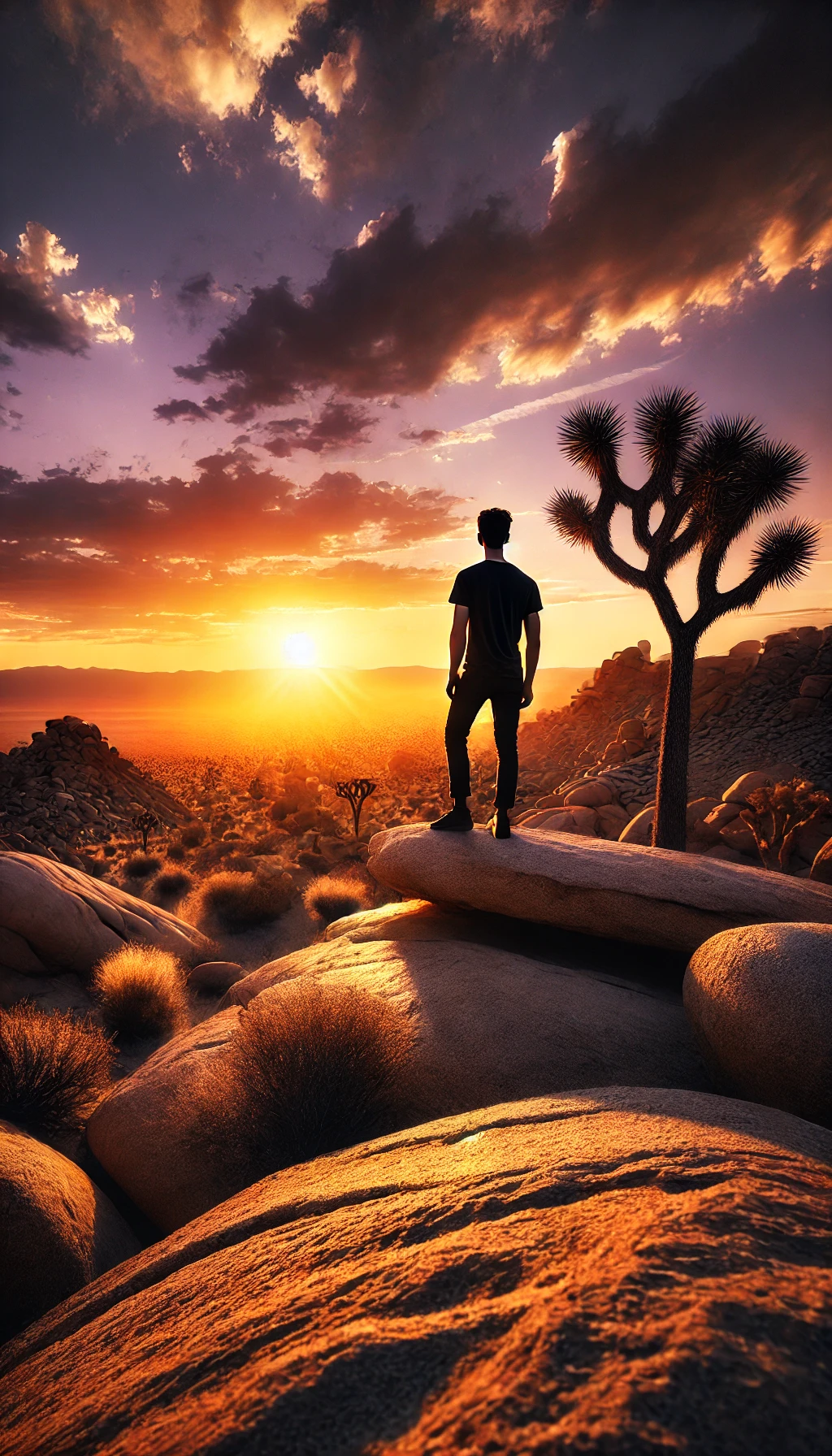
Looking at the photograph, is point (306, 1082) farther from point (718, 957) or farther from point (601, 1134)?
point (718, 957)

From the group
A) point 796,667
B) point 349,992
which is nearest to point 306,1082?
point 349,992

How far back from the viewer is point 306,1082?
409cm

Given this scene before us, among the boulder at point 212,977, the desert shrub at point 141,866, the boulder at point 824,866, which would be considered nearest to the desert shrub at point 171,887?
the desert shrub at point 141,866

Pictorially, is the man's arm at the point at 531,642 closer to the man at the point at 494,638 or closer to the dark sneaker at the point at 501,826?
the man at the point at 494,638

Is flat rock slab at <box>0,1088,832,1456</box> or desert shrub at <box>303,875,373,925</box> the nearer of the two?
flat rock slab at <box>0,1088,832,1456</box>

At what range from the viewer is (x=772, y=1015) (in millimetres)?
3367

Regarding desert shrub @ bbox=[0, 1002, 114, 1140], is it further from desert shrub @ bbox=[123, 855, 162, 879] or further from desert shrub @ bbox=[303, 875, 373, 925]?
desert shrub @ bbox=[123, 855, 162, 879]

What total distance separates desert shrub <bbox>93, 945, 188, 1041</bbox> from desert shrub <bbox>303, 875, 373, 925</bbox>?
16.1 ft

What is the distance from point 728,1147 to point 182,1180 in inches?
154

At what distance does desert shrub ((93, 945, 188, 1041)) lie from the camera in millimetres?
7402

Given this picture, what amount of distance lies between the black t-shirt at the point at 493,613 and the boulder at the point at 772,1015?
295cm

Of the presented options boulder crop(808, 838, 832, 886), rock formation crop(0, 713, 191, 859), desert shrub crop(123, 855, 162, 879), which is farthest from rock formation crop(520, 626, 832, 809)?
rock formation crop(0, 713, 191, 859)

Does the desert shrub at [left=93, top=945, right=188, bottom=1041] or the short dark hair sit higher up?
the short dark hair

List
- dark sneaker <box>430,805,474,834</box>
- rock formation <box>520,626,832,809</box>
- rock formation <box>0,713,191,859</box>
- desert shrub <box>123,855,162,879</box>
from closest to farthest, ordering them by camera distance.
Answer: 1. dark sneaker <box>430,805,474,834</box>
2. desert shrub <box>123,855,162,879</box>
3. rock formation <box>520,626,832,809</box>
4. rock formation <box>0,713,191,859</box>
